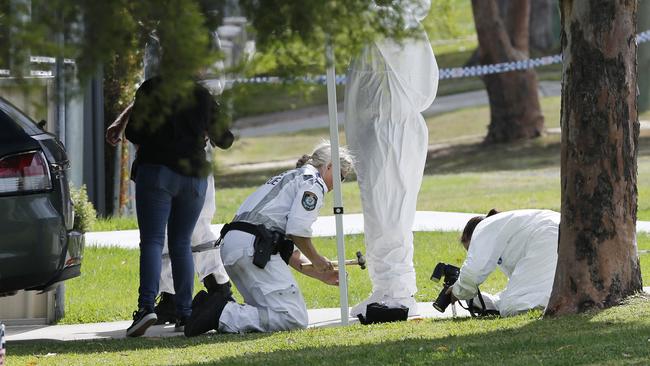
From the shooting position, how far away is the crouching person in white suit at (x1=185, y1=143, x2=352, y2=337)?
823 centimetres

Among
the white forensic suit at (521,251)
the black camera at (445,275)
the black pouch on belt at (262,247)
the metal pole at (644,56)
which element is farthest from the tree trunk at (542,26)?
the black pouch on belt at (262,247)

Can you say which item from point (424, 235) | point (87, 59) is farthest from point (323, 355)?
point (424, 235)

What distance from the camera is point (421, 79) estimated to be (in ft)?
29.3

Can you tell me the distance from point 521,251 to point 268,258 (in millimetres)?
1515

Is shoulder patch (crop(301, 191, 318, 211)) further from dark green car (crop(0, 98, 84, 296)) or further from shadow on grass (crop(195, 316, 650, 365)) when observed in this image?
dark green car (crop(0, 98, 84, 296))

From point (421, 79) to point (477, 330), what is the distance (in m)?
1.94

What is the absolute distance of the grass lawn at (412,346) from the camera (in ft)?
21.1

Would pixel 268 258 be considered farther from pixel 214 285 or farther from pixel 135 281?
pixel 135 281

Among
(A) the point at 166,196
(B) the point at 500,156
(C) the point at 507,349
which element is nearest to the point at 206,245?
(A) the point at 166,196

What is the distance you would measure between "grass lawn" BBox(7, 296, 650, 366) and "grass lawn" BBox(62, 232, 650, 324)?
64.3 inches

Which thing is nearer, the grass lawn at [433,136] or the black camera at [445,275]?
the black camera at [445,275]

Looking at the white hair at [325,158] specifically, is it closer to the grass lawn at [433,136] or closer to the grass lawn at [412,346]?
the grass lawn at [412,346]

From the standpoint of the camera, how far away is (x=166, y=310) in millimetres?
9086

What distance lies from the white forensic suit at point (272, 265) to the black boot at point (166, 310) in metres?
0.78
